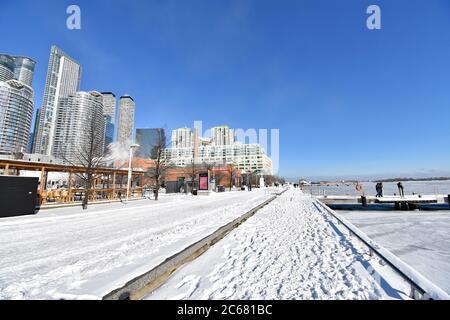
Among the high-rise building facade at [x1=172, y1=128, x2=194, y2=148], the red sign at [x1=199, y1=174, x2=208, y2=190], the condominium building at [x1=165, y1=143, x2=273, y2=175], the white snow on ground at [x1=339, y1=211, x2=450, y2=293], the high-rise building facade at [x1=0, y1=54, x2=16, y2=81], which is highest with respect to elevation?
the high-rise building facade at [x1=0, y1=54, x2=16, y2=81]

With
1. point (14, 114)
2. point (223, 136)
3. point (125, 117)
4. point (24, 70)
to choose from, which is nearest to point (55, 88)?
point (24, 70)

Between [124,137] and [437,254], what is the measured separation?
10225 cm

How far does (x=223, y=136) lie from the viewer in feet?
425

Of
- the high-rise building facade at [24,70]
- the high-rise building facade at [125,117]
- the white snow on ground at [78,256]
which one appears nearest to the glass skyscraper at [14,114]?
the high-rise building facade at [24,70]

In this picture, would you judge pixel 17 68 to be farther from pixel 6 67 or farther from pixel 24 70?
pixel 6 67

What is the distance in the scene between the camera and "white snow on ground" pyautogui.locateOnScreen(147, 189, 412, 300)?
119 inches

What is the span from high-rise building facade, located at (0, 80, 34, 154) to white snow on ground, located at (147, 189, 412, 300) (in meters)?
68.3

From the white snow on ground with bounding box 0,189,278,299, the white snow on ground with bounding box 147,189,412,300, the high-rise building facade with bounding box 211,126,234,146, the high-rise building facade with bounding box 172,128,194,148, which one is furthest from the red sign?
the high-rise building facade with bounding box 211,126,234,146

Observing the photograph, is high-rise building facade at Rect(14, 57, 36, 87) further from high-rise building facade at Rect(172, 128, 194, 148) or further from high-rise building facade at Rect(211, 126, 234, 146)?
high-rise building facade at Rect(211, 126, 234, 146)

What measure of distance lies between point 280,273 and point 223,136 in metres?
127

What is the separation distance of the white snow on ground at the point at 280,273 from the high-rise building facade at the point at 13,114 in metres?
68.3
